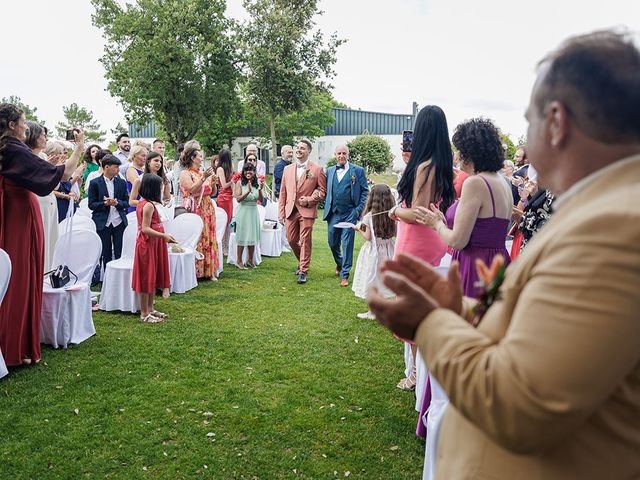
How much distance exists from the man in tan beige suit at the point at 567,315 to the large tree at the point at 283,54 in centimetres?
3076

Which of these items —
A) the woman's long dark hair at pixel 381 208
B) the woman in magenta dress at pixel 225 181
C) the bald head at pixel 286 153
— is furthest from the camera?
the bald head at pixel 286 153

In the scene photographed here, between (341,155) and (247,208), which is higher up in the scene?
(341,155)

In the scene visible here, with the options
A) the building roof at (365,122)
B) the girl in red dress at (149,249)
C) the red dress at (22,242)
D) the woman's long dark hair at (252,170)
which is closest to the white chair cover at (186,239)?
the girl in red dress at (149,249)

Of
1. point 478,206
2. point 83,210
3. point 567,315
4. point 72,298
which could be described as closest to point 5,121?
point 72,298

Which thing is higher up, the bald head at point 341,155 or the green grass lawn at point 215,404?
the bald head at point 341,155

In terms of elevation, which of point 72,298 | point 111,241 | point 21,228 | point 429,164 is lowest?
point 72,298

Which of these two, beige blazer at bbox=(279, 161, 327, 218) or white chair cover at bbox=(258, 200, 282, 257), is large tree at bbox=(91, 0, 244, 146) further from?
beige blazer at bbox=(279, 161, 327, 218)

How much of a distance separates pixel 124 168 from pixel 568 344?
886cm

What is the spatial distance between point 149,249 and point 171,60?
2658cm

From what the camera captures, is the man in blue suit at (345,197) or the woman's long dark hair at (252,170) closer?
the man in blue suit at (345,197)

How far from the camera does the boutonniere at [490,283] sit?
115 centimetres

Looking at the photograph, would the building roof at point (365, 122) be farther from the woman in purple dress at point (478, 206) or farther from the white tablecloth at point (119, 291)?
the woman in purple dress at point (478, 206)

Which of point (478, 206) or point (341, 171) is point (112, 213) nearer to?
point (341, 171)

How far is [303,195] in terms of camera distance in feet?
30.1
